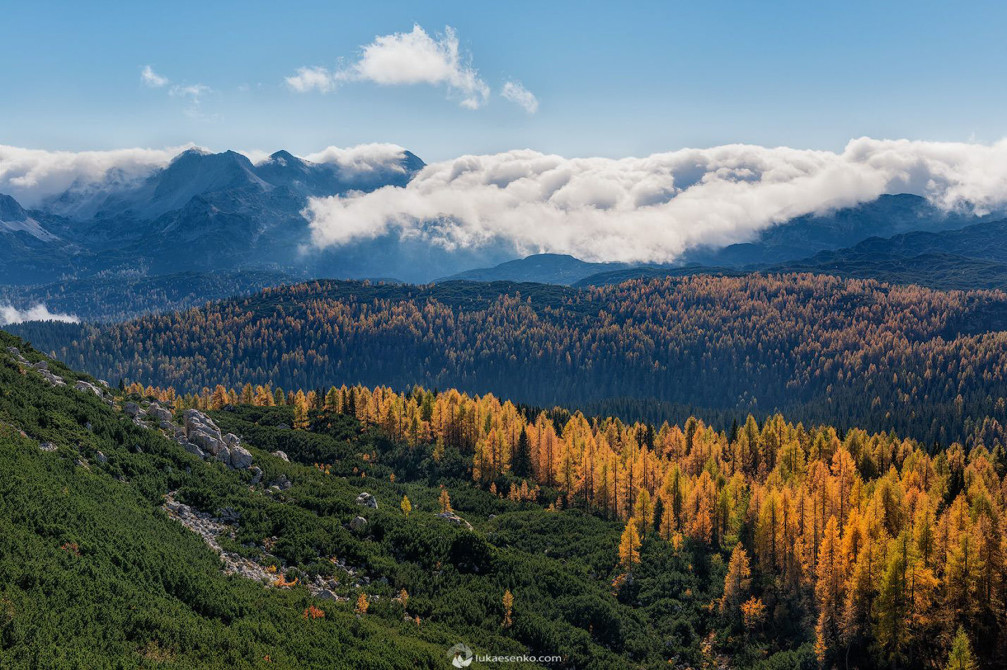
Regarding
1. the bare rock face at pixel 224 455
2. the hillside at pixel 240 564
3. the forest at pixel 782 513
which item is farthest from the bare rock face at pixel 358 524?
the forest at pixel 782 513

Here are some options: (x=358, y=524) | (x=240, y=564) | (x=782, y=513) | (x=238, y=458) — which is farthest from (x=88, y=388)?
(x=782, y=513)

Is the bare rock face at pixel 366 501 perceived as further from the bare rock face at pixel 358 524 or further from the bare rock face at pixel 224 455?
the bare rock face at pixel 224 455

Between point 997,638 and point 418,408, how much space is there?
371 ft

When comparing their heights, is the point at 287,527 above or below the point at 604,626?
above

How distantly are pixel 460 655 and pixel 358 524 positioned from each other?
2582 cm

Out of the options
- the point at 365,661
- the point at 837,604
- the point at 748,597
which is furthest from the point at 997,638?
the point at 365,661

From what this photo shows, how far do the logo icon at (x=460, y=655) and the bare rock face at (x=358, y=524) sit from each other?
23038mm

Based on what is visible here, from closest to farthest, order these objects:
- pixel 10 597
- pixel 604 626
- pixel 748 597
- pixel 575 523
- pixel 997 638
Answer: pixel 10 597
pixel 997 638
pixel 604 626
pixel 748 597
pixel 575 523

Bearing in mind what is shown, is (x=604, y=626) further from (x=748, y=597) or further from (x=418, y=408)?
(x=418, y=408)

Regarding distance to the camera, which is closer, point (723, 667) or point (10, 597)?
point (10, 597)

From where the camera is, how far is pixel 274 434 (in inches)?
5221

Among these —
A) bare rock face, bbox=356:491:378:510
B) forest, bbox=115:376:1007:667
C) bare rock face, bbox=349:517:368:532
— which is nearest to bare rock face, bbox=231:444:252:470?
bare rock face, bbox=356:491:378:510

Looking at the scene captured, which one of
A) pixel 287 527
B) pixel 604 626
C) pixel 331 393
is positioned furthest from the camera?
pixel 331 393

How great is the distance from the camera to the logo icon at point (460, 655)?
2249 inches
